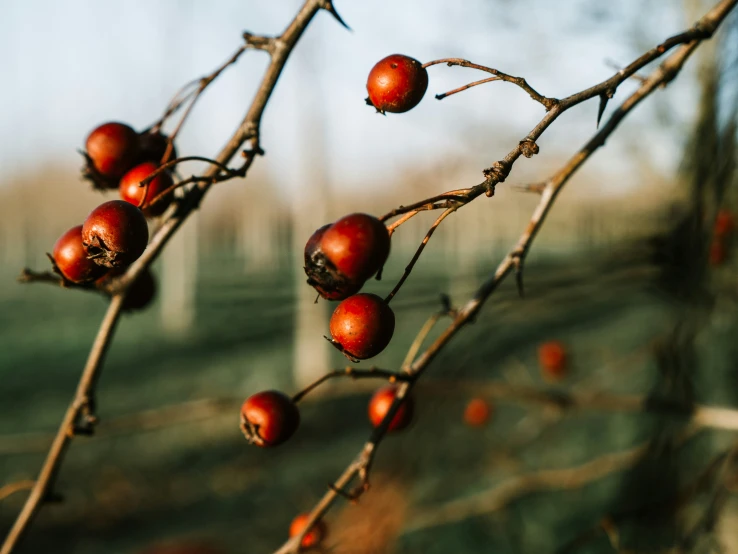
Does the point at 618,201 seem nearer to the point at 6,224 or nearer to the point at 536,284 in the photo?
the point at 536,284

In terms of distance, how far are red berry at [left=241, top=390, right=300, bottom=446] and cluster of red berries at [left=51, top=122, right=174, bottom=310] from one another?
0.25m

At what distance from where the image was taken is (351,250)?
26.2 inches

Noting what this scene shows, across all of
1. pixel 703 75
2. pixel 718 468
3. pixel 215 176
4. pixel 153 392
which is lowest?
pixel 153 392

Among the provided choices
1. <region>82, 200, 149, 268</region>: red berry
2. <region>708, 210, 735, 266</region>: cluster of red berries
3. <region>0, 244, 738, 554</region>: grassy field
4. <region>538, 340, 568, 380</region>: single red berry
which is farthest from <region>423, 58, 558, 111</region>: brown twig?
<region>538, 340, 568, 380</region>: single red berry

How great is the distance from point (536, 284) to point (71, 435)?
1.56 m

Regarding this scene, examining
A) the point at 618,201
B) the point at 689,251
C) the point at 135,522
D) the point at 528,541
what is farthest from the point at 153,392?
the point at 689,251

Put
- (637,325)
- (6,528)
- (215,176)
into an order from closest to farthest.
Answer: (215,176), (6,528), (637,325)

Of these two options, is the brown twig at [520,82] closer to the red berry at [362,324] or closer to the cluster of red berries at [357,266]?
the cluster of red berries at [357,266]

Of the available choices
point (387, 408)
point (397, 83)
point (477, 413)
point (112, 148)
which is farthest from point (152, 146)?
point (477, 413)

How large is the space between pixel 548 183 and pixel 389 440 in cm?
379

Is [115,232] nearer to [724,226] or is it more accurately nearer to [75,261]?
[75,261]

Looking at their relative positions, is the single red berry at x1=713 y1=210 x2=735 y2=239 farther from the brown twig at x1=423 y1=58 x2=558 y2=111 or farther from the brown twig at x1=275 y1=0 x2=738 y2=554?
the brown twig at x1=423 y1=58 x2=558 y2=111

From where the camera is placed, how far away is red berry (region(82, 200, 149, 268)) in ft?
2.46

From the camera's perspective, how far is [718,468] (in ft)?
5.24
